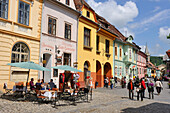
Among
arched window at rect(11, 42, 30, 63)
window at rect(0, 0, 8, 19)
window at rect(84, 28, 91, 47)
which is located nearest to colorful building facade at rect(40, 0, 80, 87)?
arched window at rect(11, 42, 30, 63)

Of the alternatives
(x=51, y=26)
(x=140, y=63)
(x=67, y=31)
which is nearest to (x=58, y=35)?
(x=51, y=26)

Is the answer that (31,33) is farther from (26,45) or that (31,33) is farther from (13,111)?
(13,111)

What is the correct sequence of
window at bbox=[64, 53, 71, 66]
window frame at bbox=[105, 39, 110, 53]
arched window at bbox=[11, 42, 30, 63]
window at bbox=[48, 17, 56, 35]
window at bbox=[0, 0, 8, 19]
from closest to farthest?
window at bbox=[0, 0, 8, 19] < arched window at bbox=[11, 42, 30, 63] < window at bbox=[48, 17, 56, 35] < window at bbox=[64, 53, 71, 66] < window frame at bbox=[105, 39, 110, 53]

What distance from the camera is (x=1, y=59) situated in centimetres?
1162

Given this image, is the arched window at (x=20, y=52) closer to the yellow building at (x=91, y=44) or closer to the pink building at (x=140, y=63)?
the yellow building at (x=91, y=44)

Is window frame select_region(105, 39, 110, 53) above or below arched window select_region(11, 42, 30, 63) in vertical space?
above

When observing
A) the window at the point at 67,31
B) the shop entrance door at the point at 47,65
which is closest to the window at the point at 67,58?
the window at the point at 67,31

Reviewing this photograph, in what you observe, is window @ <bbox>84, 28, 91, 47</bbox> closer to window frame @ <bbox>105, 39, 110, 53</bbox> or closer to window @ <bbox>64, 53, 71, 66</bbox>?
window @ <bbox>64, 53, 71, 66</bbox>

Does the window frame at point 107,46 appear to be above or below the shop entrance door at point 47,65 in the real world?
above

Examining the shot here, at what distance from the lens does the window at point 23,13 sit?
43.1 ft

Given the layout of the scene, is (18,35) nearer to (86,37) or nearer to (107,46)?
(86,37)

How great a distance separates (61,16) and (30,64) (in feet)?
26.8

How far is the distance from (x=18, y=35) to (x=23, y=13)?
77.1 inches

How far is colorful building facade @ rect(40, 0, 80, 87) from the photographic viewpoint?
1532 cm
